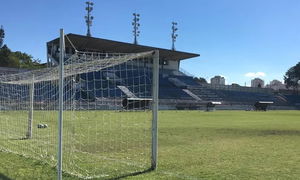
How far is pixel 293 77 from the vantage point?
11338 centimetres

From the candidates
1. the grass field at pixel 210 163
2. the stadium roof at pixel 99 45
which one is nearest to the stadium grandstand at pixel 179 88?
the stadium roof at pixel 99 45

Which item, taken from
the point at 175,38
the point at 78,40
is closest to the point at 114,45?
the point at 78,40

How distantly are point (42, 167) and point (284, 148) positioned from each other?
759 cm

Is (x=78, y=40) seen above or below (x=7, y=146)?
above

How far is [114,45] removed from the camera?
64438 mm

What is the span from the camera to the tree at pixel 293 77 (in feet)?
367

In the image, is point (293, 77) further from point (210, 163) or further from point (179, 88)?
point (210, 163)

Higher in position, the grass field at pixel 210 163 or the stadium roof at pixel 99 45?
the stadium roof at pixel 99 45

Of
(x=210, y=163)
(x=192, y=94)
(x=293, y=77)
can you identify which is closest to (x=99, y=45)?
(x=192, y=94)

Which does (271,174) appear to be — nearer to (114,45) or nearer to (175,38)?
(114,45)

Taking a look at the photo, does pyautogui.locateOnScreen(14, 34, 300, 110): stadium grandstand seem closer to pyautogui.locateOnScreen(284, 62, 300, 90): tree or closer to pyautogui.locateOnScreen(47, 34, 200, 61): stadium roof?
pyautogui.locateOnScreen(47, 34, 200, 61): stadium roof

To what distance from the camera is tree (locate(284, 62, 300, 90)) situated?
112m

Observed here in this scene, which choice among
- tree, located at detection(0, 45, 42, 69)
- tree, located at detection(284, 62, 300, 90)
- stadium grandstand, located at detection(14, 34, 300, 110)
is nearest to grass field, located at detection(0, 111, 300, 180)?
stadium grandstand, located at detection(14, 34, 300, 110)

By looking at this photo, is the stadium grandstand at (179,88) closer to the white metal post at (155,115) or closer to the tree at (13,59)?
the tree at (13,59)
